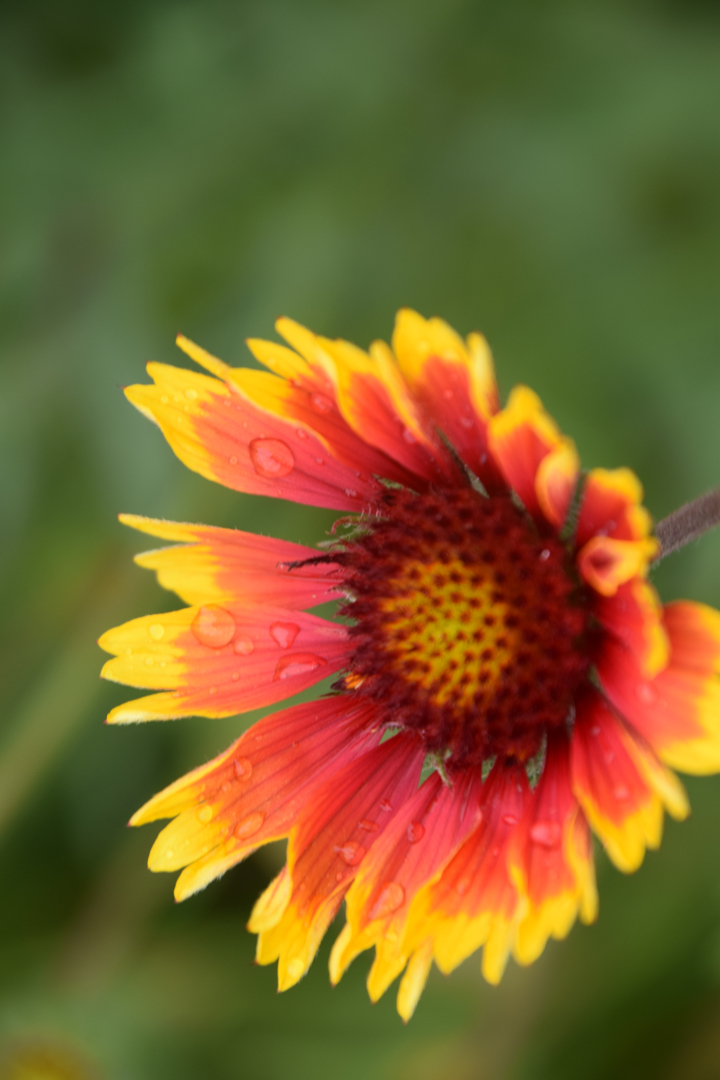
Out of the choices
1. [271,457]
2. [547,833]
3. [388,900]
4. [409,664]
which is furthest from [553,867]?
[271,457]

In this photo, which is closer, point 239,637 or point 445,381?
point 445,381

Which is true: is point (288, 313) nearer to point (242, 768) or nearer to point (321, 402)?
point (321, 402)

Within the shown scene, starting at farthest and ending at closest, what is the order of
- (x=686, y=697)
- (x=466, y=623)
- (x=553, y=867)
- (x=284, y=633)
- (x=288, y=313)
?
(x=288, y=313) → (x=284, y=633) → (x=466, y=623) → (x=553, y=867) → (x=686, y=697)

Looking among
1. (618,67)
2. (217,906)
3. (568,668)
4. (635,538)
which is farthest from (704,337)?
(217,906)

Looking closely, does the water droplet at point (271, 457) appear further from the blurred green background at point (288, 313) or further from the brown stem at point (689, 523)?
the blurred green background at point (288, 313)

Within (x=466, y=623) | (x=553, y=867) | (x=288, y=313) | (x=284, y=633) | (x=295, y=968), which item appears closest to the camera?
(x=553, y=867)

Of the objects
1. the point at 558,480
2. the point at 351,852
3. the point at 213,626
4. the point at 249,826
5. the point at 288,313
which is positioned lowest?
the point at 351,852

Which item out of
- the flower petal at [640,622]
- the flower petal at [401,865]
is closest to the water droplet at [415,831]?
the flower petal at [401,865]

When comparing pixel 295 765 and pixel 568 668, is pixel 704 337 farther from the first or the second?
pixel 295 765
